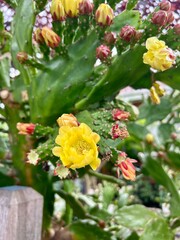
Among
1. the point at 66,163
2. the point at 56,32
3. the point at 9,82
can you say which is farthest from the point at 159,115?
the point at 66,163

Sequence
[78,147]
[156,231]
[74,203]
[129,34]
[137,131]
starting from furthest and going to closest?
[137,131] < [74,203] < [156,231] < [129,34] < [78,147]

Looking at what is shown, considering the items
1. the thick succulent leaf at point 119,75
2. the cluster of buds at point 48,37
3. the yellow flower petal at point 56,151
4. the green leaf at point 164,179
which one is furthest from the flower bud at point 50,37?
the green leaf at point 164,179

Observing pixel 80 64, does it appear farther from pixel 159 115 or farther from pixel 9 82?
pixel 159 115

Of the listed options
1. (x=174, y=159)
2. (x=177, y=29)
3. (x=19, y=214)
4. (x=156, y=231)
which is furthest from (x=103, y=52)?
(x=174, y=159)

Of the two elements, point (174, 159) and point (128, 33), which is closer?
point (128, 33)

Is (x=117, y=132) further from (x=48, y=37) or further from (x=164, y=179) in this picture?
(x=164, y=179)

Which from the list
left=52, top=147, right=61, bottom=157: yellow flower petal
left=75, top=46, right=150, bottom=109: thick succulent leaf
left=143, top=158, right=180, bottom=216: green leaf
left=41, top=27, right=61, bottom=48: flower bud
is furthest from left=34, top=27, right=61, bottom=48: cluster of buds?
left=143, top=158, right=180, bottom=216: green leaf

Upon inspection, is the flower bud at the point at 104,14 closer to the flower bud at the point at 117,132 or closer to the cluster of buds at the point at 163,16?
the cluster of buds at the point at 163,16
